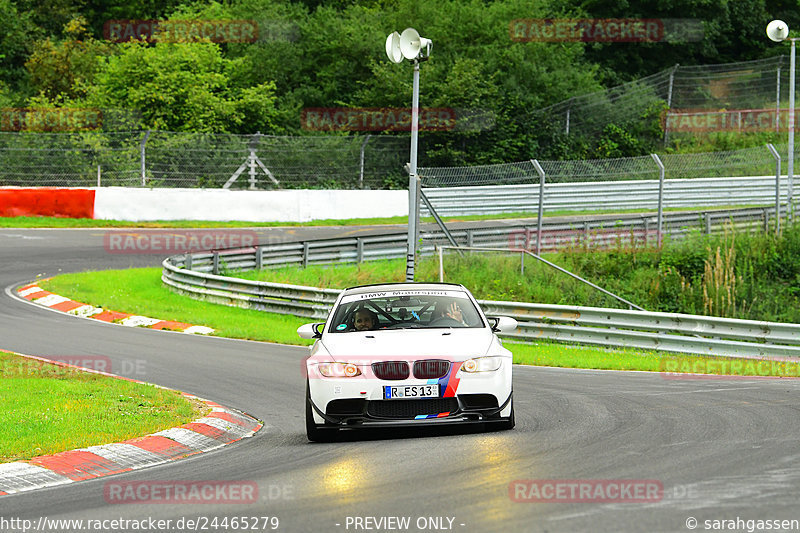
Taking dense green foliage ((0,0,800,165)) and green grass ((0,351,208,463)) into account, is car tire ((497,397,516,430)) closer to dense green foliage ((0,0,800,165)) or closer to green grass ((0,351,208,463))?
green grass ((0,351,208,463))

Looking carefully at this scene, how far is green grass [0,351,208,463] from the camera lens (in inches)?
360

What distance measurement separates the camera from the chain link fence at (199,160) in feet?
111

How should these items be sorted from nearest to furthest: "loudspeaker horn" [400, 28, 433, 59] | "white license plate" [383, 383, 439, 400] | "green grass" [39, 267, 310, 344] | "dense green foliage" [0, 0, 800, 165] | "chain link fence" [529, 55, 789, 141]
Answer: "white license plate" [383, 383, 439, 400], "loudspeaker horn" [400, 28, 433, 59], "green grass" [39, 267, 310, 344], "dense green foliage" [0, 0, 800, 165], "chain link fence" [529, 55, 789, 141]

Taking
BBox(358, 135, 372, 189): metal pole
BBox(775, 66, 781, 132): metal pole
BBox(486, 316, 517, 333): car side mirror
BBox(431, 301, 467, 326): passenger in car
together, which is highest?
BBox(775, 66, 781, 132): metal pole

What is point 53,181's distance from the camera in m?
34.0

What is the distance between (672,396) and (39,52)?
48539 mm

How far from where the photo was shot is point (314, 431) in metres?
9.46

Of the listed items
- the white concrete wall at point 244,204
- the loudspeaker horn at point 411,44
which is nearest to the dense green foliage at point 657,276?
the loudspeaker horn at point 411,44

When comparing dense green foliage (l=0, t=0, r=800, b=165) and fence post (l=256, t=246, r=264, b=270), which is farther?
dense green foliage (l=0, t=0, r=800, b=165)

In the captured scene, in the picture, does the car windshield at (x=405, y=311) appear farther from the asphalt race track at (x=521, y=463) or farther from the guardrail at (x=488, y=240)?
the guardrail at (x=488, y=240)

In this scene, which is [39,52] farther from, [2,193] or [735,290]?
[735,290]

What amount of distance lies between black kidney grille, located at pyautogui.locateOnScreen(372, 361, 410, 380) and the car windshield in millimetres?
975

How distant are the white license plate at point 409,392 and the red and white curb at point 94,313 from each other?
11.2 metres

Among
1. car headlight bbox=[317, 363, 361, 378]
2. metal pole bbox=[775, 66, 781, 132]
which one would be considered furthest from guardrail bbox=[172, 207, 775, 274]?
metal pole bbox=[775, 66, 781, 132]
